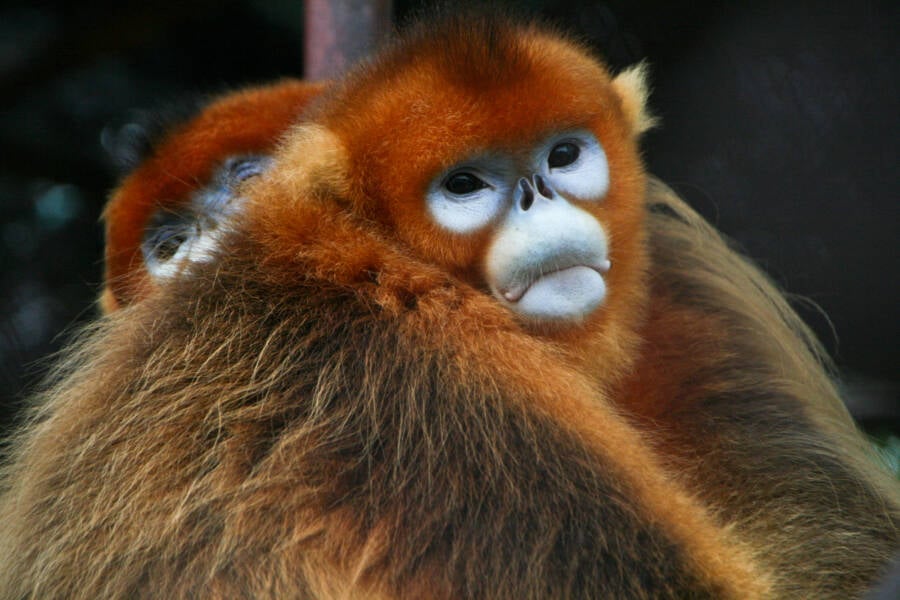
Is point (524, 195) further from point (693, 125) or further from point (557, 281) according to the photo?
point (693, 125)

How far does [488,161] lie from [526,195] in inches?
4.4

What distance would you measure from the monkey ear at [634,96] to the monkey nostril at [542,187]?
0.54 metres

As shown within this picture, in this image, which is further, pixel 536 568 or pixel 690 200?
pixel 690 200

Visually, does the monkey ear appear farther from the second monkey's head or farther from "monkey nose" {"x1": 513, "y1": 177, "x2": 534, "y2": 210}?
"monkey nose" {"x1": 513, "y1": 177, "x2": 534, "y2": 210}

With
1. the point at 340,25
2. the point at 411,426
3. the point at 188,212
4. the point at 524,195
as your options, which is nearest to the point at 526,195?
the point at 524,195

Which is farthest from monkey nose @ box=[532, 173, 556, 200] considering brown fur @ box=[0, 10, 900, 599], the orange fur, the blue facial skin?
the orange fur

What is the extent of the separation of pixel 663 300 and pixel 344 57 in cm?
110

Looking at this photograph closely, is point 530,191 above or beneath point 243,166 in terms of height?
above

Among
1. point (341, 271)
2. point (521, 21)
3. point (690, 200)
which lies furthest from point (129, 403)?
point (690, 200)

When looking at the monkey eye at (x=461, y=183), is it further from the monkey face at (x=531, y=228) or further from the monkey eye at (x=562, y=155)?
the monkey eye at (x=562, y=155)

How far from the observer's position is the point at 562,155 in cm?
230

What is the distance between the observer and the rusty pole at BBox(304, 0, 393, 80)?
304 cm

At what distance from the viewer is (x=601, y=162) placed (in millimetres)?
2363

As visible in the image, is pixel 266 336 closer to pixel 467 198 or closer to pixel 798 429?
pixel 467 198
